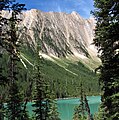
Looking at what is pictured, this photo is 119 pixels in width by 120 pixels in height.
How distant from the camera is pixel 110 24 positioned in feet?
58.3

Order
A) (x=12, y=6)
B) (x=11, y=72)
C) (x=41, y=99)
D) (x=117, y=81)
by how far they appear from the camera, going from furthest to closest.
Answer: (x=41, y=99)
(x=11, y=72)
(x=117, y=81)
(x=12, y=6)

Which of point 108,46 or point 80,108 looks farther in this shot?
point 80,108

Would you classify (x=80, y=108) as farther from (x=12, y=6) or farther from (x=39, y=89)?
(x=12, y=6)

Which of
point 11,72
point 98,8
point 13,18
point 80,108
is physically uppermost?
point 98,8

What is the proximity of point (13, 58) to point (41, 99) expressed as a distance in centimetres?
1776

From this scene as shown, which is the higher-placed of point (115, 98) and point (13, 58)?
point (13, 58)

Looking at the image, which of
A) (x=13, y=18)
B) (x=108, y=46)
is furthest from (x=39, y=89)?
(x=13, y=18)

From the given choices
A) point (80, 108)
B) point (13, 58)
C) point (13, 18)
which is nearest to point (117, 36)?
point (13, 18)

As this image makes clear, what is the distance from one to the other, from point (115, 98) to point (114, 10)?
5486 mm

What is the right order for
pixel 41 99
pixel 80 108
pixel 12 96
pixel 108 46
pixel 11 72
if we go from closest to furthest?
pixel 108 46 < pixel 11 72 < pixel 12 96 < pixel 41 99 < pixel 80 108

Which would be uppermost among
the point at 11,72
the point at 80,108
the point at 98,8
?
the point at 98,8

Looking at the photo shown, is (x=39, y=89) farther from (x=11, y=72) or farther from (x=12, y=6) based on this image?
(x=12, y=6)

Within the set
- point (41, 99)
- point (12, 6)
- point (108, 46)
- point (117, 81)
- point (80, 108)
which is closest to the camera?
point (12, 6)

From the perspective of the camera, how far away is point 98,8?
19.6 meters
